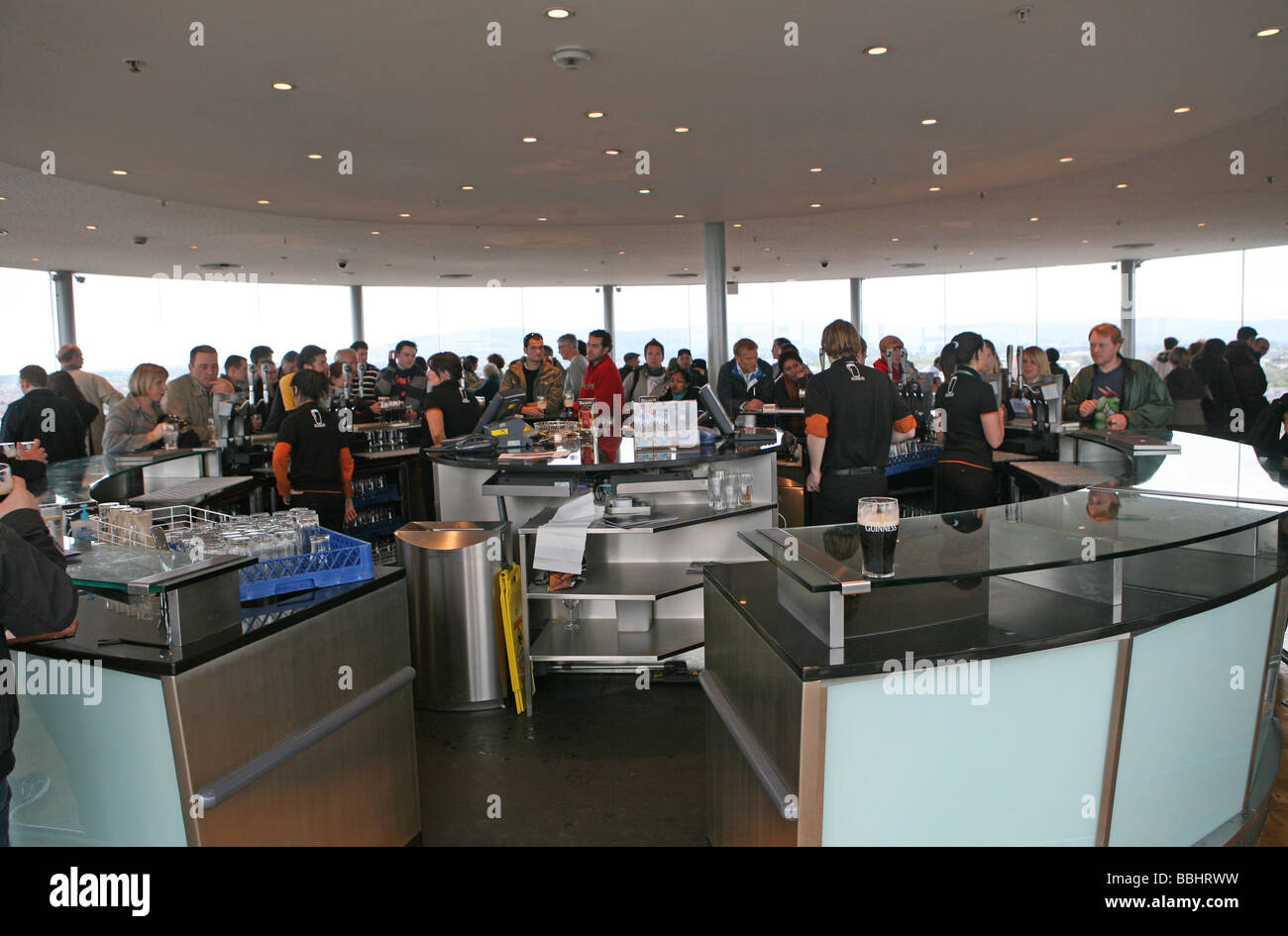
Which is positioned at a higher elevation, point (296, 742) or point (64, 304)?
point (64, 304)

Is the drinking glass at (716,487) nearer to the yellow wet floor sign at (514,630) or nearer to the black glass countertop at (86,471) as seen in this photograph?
the yellow wet floor sign at (514,630)

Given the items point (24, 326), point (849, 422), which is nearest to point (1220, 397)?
point (849, 422)

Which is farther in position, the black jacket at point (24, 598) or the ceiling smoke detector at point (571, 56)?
the ceiling smoke detector at point (571, 56)

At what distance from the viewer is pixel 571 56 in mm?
4797

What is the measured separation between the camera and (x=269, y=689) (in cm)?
234

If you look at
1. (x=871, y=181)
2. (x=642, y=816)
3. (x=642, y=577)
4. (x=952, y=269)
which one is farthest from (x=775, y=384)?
(x=952, y=269)

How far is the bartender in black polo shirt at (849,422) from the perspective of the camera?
4781 mm

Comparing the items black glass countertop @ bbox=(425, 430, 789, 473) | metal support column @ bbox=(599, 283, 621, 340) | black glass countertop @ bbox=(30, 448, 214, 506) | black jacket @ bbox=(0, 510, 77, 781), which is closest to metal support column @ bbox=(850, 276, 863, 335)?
metal support column @ bbox=(599, 283, 621, 340)

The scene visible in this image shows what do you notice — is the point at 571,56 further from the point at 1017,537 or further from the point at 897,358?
the point at 897,358

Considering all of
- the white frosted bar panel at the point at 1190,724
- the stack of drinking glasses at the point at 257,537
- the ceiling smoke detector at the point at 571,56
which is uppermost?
the ceiling smoke detector at the point at 571,56

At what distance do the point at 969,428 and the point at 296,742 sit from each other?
4.09m

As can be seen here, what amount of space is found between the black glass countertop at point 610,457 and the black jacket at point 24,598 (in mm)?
2826

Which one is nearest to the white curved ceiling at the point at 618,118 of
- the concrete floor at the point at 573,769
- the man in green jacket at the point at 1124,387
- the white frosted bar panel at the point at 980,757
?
the man in green jacket at the point at 1124,387
